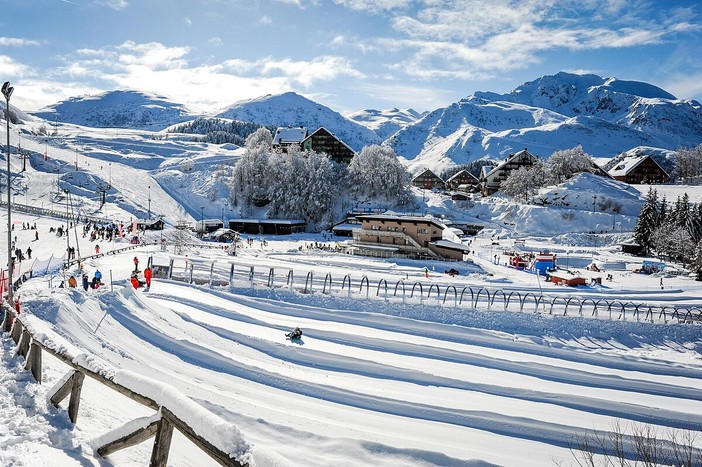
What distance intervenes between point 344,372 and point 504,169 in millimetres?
94277

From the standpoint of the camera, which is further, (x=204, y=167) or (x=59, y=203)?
(x=204, y=167)

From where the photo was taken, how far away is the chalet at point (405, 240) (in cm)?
4656

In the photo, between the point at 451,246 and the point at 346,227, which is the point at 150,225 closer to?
the point at 346,227

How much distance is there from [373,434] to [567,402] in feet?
24.2

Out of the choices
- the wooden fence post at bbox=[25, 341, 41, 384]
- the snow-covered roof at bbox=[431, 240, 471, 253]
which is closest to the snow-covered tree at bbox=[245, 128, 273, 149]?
the snow-covered roof at bbox=[431, 240, 471, 253]

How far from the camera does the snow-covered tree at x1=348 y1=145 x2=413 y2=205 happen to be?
270 ft

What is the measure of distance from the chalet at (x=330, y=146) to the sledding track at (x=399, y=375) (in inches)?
2893

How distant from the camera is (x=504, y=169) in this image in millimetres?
100812

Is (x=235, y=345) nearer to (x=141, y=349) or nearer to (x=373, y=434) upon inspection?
(x=141, y=349)

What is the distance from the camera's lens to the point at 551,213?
2936 inches

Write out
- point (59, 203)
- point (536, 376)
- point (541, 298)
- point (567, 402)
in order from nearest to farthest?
1. point (567, 402)
2. point (536, 376)
3. point (541, 298)
4. point (59, 203)

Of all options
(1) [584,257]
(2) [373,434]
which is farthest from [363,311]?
(1) [584,257]

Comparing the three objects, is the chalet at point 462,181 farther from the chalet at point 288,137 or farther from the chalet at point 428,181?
the chalet at point 288,137

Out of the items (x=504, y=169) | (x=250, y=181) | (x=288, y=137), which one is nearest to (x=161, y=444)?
(x=250, y=181)
